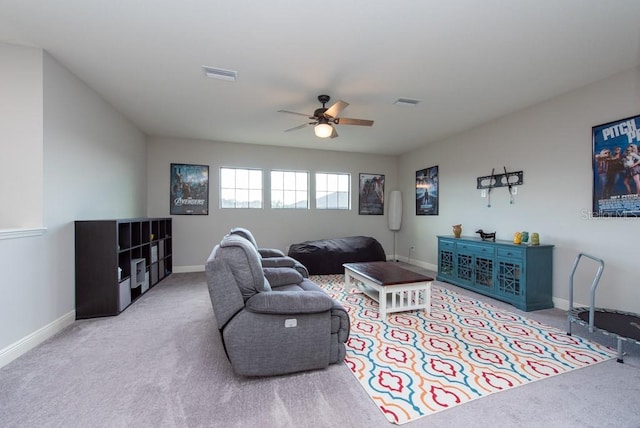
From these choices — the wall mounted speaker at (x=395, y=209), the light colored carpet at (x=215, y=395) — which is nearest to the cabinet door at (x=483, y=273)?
the light colored carpet at (x=215, y=395)

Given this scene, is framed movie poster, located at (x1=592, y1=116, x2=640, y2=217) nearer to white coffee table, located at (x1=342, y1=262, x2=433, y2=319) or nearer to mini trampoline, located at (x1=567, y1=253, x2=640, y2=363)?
mini trampoline, located at (x1=567, y1=253, x2=640, y2=363)

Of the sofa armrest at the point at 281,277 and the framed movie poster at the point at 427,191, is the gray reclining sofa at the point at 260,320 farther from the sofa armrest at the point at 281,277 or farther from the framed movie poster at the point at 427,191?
the framed movie poster at the point at 427,191

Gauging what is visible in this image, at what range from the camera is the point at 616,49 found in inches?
99.1

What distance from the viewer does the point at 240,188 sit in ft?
19.3

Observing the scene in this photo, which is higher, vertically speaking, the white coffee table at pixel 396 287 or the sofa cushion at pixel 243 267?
the sofa cushion at pixel 243 267

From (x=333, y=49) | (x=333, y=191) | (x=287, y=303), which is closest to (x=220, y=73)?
(x=333, y=49)

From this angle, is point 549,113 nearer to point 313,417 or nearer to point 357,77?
point 357,77

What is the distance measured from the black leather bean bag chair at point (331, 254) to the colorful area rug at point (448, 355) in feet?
6.22

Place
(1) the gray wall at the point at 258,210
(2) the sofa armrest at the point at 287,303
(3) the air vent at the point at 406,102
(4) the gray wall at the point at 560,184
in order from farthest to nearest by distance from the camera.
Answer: (1) the gray wall at the point at 258,210 → (3) the air vent at the point at 406,102 → (4) the gray wall at the point at 560,184 → (2) the sofa armrest at the point at 287,303

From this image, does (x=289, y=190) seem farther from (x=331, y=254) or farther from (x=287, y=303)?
(x=287, y=303)

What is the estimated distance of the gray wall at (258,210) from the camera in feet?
17.7

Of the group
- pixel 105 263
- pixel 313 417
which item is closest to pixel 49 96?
pixel 105 263

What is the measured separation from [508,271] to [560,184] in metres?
1.31

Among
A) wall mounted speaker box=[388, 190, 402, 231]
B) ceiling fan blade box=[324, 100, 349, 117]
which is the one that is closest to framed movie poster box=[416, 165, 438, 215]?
wall mounted speaker box=[388, 190, 402, 231]
